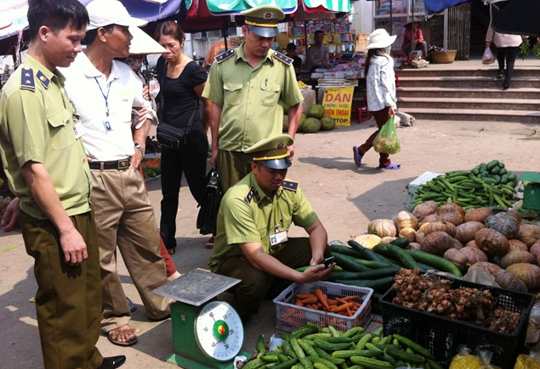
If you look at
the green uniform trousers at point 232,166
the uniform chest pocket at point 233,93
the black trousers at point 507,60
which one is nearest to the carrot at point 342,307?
the green uniform trousers at point 232,166

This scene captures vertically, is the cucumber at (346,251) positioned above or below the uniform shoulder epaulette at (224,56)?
below

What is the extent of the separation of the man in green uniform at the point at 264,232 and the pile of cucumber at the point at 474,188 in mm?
2453

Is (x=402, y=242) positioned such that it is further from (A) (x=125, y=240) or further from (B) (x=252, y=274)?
(A) (x=125, y=240)

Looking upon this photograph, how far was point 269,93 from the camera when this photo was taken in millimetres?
4676

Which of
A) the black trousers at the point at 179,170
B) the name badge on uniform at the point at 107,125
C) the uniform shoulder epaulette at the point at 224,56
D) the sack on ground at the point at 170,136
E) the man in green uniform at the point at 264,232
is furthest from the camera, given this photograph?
the black trousers at the point at 179,170

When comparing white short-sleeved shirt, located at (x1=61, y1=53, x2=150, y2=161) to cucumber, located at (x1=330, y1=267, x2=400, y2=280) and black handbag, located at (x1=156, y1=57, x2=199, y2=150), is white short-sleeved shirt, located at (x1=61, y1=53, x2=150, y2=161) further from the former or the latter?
cucumber, located at (x1=330, y1=267, x2=400, y2=280)

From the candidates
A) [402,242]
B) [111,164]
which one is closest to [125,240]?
[111,164]

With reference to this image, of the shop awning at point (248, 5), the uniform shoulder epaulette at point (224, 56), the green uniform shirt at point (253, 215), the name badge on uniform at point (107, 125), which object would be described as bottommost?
the green uniform shirt at point (253, 215)

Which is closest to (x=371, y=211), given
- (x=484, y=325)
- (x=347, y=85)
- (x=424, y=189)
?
(x=424, y=189)

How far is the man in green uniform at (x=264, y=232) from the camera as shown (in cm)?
384

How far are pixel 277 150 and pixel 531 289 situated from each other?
2.33 meters

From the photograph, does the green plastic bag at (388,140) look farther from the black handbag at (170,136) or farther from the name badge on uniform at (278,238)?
the name badge on uniform at (278,238)

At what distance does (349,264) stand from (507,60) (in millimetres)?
10309

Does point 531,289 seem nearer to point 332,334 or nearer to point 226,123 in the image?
point 332,334
